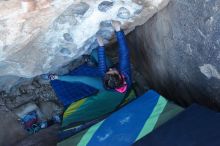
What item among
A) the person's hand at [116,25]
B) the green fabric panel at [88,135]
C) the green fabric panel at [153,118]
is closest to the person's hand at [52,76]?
the person's hand at [116,25]

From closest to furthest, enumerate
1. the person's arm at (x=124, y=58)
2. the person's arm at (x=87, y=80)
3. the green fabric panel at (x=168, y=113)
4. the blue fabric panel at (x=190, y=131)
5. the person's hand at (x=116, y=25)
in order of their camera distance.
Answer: the blue fabric panel at (x=190, y=131) < the green fabric panel at (x=168, y=113) < the person's hand at (x=116, y=25) < the person's arm at (x=124, y=58) < the person's arm at (x=87, y=80)

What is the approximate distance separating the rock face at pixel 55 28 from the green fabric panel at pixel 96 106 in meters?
0.32

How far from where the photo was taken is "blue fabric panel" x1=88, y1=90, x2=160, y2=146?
1.72 m

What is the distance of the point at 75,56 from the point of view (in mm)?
2451

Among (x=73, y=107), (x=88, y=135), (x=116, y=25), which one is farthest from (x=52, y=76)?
(x=88, y=135)

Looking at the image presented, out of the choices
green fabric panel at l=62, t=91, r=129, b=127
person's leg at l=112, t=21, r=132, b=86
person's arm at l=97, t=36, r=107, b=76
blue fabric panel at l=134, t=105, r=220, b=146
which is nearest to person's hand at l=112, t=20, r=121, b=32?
person's leg at l=112, t=21, r=132, b=86

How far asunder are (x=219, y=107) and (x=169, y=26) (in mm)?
491

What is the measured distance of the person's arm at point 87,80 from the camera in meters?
2.55

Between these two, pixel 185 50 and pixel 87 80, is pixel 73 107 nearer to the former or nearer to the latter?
pixel 87 80

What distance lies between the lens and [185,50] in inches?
73.4

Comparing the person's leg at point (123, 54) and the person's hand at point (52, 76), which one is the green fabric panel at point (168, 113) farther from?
the person's hand at point (52, 76)

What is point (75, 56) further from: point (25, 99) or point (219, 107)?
point (219, 107)

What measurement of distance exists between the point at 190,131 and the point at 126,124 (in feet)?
1.32

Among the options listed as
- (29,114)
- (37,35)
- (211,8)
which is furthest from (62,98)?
(211,8)
